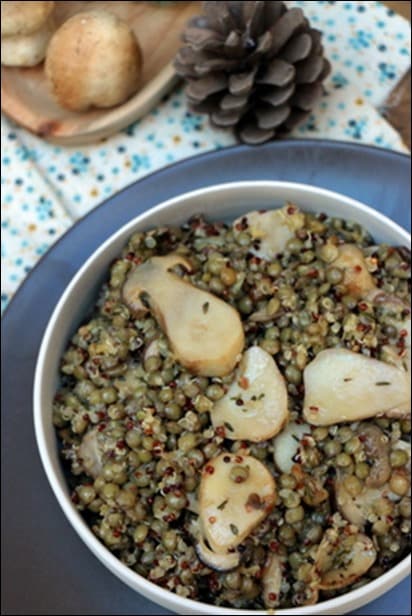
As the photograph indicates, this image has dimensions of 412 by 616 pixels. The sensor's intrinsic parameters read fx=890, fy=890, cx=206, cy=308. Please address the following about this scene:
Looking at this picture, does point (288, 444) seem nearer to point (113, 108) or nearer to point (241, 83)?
point (241, 83)

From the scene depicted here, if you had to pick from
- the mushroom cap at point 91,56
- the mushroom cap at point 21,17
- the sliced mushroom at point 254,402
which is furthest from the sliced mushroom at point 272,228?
the mushroom cap at point 21,17

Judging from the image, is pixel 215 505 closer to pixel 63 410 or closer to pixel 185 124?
pixel 63 410

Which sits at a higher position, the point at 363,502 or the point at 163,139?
the point at 163,139

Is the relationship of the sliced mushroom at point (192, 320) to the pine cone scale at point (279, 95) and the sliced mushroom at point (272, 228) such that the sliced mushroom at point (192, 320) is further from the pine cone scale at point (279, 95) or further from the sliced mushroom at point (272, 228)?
the pine cone scale at point (279, 95)

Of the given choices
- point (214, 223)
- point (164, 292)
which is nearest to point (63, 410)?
point (164, 292)

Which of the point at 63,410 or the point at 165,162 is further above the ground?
the point at 165,162

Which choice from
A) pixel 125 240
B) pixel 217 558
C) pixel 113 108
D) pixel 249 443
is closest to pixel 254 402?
pixel 249 443

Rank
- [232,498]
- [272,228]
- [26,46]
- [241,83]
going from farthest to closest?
[26,46], [241,83], [272,228], [232,498]
